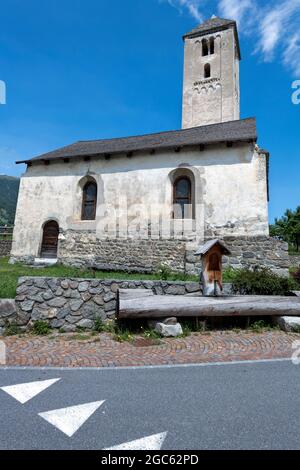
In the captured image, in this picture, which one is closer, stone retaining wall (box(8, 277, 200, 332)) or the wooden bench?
the wooden bench

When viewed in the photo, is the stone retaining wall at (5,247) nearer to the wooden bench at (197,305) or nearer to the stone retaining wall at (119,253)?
the stone retaining wall at (119,253)

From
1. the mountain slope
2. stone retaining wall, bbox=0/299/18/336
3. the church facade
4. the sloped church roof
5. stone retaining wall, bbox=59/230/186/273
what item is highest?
the mountain slope

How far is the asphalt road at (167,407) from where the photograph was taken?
8.29 ft

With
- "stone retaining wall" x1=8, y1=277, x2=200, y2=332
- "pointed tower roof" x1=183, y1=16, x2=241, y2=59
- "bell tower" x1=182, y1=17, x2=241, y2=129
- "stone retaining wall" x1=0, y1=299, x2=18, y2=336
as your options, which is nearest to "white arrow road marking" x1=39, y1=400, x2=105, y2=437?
"stone retaining wall" x1=8, y1=277, x2=200, y2=332

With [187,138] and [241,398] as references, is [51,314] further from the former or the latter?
[187,138]

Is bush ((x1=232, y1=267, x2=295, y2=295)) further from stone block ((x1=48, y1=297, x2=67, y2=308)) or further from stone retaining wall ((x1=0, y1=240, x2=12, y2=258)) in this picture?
stone retaining wall ((x1=0, y1=240, x2=12, y2=258))

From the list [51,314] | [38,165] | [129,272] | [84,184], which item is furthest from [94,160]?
[51,314]

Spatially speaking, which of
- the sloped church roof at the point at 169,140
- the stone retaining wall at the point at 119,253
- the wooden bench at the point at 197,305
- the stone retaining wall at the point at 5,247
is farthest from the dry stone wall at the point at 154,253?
the stone retaining wall at the point at 5,247

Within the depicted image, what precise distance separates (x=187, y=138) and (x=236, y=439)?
14.9 meters

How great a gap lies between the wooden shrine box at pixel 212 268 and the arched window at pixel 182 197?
273 inches

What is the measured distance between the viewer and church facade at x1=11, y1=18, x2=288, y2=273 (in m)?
13.0

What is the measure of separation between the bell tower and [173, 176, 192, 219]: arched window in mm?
14779

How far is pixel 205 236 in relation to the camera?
1346cm

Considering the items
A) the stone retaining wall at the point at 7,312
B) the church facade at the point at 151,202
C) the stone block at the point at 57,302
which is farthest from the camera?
the church facade at the point at 151,202
